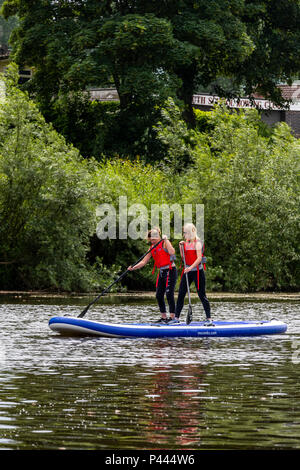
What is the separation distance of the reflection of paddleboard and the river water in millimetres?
132

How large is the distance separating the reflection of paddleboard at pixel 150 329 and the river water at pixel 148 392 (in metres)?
0.13

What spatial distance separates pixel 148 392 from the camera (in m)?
10.5

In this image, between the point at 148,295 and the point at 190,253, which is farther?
the point at 148,295

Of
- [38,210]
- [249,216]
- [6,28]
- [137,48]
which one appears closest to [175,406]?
[38,210]

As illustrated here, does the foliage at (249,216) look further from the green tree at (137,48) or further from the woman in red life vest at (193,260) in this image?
the woman in red life vest at (193,260)

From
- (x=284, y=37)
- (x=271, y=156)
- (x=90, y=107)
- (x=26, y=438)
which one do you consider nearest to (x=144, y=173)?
(x=271, y=156)

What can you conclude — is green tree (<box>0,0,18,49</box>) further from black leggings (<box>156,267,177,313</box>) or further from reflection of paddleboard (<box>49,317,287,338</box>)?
reflection of paddleboard (<box>49,317,287,338</box>)

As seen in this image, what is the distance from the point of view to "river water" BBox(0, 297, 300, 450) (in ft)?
26.5

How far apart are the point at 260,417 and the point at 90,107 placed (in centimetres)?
3880

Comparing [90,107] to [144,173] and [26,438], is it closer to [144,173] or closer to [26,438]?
[144,173]

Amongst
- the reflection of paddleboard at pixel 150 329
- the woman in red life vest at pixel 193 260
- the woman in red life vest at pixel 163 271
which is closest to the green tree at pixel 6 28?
the woman in red life vest at pixel 163 271

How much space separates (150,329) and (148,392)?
6.26 meters

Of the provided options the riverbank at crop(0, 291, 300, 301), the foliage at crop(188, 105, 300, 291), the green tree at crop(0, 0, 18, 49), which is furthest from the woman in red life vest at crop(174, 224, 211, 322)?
the green tree at crop(0, 0, 18, 49)

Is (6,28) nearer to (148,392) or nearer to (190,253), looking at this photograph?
(190,253)
